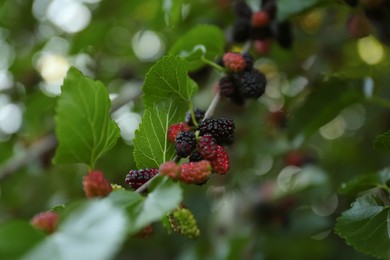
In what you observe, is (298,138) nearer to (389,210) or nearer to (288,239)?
(389,210)

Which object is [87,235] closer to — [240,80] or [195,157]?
[195,157]

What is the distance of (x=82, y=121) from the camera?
74cm

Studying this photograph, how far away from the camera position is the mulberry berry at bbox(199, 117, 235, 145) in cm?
84

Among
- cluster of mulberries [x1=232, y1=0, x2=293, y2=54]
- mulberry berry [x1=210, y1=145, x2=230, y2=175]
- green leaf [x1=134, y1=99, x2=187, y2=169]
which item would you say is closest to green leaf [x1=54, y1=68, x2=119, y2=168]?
green leaf [x1=134, y1=99, x2=187, y2=169]

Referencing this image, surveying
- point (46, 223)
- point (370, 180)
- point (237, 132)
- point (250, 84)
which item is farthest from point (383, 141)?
point (237, 132)

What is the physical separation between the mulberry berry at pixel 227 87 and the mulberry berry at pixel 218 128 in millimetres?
165

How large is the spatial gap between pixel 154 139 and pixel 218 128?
99mm

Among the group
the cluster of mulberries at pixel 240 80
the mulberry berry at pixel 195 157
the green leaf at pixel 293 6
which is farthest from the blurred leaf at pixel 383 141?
the green leaf at pixel 293 6

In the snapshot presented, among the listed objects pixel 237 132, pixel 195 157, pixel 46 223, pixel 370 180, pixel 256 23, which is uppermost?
pixel 46 223

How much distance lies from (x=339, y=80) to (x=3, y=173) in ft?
3.20

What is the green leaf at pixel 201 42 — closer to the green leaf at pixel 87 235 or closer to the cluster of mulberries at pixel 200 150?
the cluster of mulberries at pixel 200 150

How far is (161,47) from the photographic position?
7.20ft

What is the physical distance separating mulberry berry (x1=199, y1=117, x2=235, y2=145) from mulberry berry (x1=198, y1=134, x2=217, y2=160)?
0.9 inches

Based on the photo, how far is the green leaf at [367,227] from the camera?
906 mm
